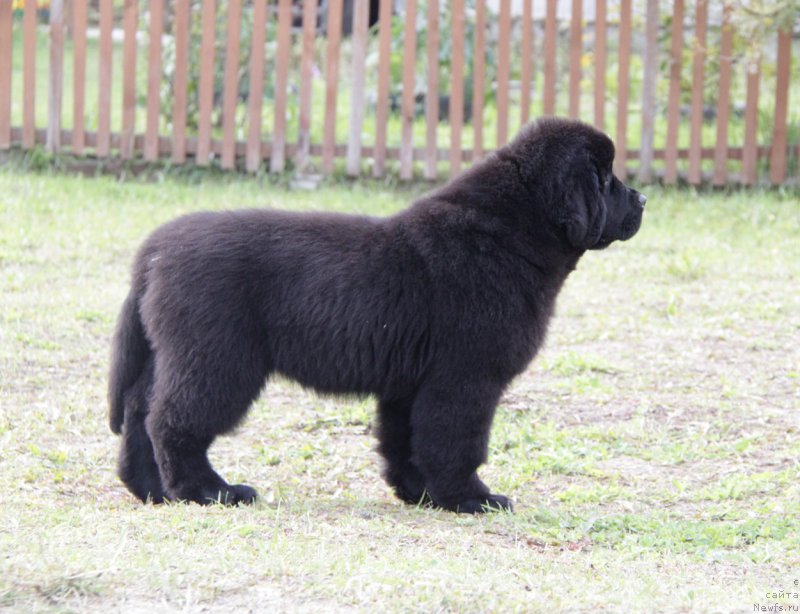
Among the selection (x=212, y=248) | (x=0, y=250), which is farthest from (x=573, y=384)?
(x=0, y=250)

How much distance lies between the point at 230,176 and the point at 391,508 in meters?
5.96

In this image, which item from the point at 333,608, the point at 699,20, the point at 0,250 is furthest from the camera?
the point at 699,20

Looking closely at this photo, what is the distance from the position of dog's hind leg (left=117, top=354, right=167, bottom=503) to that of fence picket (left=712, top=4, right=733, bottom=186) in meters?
6.52

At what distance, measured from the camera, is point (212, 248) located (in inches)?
173

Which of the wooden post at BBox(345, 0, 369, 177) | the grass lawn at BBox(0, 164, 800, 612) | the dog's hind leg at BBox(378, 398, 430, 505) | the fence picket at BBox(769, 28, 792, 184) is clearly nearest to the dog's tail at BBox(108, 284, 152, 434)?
the grass lawn at BBox(0, 164, 800, 612)

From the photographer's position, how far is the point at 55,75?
10.1 meters

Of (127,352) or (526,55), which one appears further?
(526,55)

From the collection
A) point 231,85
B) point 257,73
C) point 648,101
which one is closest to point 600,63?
point 648,101

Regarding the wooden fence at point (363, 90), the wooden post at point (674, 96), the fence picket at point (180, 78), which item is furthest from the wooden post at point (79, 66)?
the wooden post at point (674, 96)

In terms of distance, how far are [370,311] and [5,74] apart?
654cm

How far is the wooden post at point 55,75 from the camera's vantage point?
10.0 meters

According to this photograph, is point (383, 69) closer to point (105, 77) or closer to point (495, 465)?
point (105, 77)

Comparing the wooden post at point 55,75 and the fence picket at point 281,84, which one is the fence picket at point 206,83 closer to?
the fence picket at point 281,84

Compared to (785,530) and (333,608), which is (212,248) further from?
(785,530)
